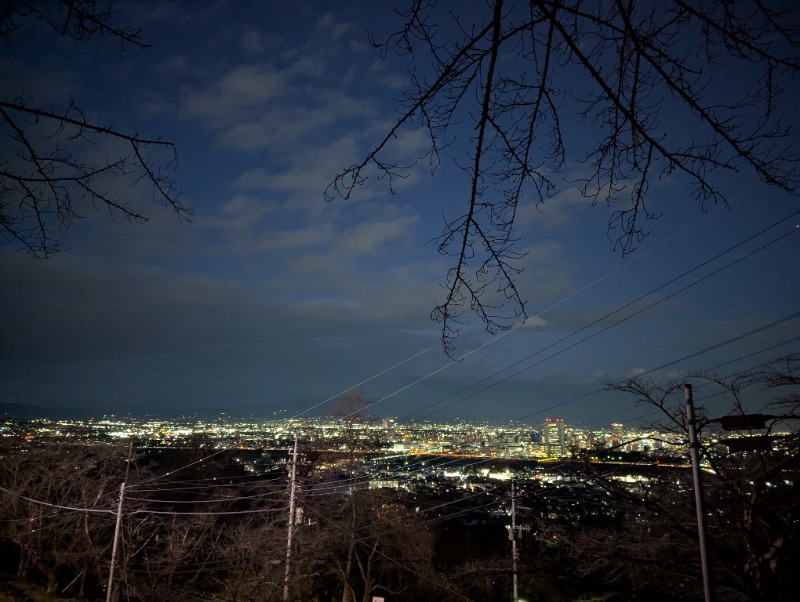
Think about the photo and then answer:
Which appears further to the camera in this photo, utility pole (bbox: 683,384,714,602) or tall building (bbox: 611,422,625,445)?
tall building (bbox: 611,422,625,445)

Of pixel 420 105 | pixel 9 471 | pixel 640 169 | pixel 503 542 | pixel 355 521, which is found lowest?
pixel 503 542

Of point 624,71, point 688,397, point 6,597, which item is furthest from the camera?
point 6,597

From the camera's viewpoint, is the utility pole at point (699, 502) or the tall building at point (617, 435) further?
the tall building at point (617, 435)

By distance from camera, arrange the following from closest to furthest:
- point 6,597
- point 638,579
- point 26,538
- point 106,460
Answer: point 638,579, point 6,597, point 26,538, point 106,460

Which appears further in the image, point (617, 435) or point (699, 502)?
point (617, 435)

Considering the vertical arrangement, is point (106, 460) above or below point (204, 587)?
above

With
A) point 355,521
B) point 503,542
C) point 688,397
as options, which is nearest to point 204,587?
point 355,521

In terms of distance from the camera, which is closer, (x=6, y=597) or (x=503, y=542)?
(x=6, y=597)

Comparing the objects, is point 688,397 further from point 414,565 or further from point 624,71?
point 414,565
